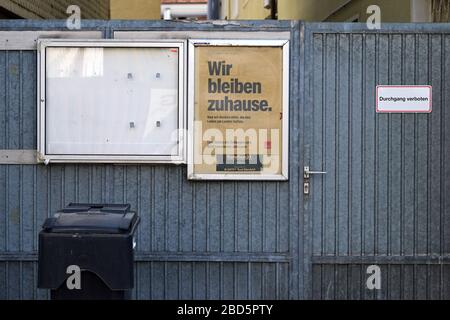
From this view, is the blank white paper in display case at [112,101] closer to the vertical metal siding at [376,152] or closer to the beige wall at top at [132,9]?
the vertical metal siding at [376,152]

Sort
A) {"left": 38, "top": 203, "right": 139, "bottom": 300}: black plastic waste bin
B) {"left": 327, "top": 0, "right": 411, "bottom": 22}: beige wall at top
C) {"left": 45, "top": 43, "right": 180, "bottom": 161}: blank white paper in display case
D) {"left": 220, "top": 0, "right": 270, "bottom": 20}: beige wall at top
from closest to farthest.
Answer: {"left": 38, "top": 203, "right": 139, "bottom": 300}: black plastic waste bin < {"left": 45, "top": 43, "right": 180, "bottom": 161}: blank white paper in display case < {"left": 327, "top": 0, "right": 411, "bottom": 22}: beige wall at top < {"left": 220, "top": 0, "right": 270, "bottom": 20}: beige wall at top

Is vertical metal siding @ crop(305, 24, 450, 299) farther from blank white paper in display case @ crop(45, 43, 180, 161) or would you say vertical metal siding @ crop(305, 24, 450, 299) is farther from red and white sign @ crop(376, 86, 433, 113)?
blank white paper in display case @ crop(45, 43, 180, 161)

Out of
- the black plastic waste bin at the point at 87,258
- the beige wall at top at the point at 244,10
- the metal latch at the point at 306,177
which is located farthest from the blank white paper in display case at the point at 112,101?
the beige wall at top at the point at 244,10

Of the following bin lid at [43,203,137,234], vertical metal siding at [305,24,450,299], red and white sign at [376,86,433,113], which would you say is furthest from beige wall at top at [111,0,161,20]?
bin lid at [43,203,137,234]

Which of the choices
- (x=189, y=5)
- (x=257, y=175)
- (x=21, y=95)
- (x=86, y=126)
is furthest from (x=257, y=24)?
(x=189, y=5)

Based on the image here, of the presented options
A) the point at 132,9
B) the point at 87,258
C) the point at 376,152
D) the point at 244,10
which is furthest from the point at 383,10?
the point at 132,9

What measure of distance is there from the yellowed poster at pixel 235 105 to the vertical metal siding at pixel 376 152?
335 millimetres

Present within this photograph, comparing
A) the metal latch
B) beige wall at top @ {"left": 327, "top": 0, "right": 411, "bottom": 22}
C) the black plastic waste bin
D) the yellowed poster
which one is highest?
beige wall at top @ {"left": 327, "top": 0, "right": 411, "bottom": 22}

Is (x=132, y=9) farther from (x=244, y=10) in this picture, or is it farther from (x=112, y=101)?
(x=112, y=101)

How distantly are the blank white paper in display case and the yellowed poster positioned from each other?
23 cm

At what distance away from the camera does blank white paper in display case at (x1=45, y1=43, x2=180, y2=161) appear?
227 inches

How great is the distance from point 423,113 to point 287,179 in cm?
128

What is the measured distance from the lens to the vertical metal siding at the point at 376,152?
5801mm

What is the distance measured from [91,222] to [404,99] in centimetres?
287
